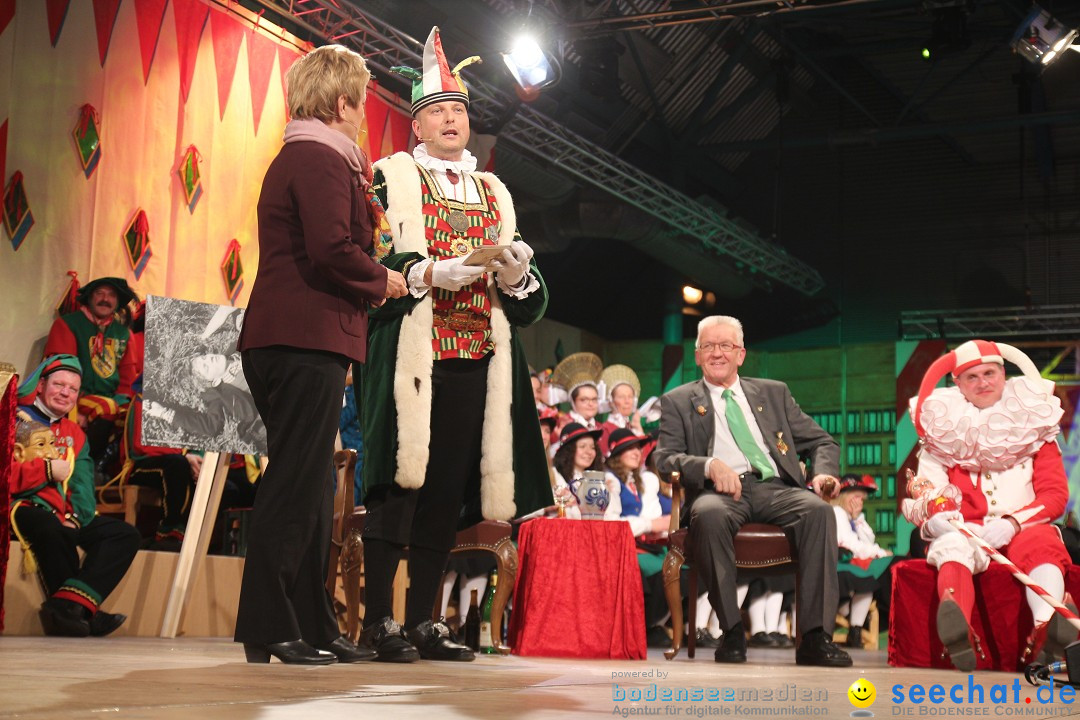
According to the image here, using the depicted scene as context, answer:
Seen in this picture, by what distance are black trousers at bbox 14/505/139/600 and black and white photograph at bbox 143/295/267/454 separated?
1.97 feet

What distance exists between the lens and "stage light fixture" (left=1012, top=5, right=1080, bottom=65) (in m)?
8.41

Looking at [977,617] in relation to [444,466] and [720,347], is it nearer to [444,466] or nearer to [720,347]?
[720,347]

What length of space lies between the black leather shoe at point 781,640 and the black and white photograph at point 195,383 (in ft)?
11.6

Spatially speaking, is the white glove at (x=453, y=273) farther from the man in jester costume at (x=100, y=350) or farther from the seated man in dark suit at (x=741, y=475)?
the man in jester costume at (x=100, y=350)

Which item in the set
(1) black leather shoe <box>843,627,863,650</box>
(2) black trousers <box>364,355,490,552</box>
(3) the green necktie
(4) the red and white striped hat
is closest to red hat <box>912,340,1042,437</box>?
(4) the red and white striped hat

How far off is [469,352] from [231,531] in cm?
317

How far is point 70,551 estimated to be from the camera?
467 cm

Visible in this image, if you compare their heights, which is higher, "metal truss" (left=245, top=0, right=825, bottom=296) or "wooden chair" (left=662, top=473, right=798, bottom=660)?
"metal truss" (left=245, top=0, right=825, bottom=296)

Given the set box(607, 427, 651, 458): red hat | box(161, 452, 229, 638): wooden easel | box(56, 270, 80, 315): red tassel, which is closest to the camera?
box(161, 452, 229, 638): wooden easel

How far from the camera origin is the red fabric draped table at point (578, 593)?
4273 millimetres

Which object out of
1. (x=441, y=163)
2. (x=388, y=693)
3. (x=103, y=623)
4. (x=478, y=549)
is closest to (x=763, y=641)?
(x=478, y=549)

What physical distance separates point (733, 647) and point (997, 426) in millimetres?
1261

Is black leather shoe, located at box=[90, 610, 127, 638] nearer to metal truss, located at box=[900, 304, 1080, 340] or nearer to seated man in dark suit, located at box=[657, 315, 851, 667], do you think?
seated man in dark suit, located at box=[657, 315, 851, 667]

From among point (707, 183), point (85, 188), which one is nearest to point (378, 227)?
point (85, 188)
